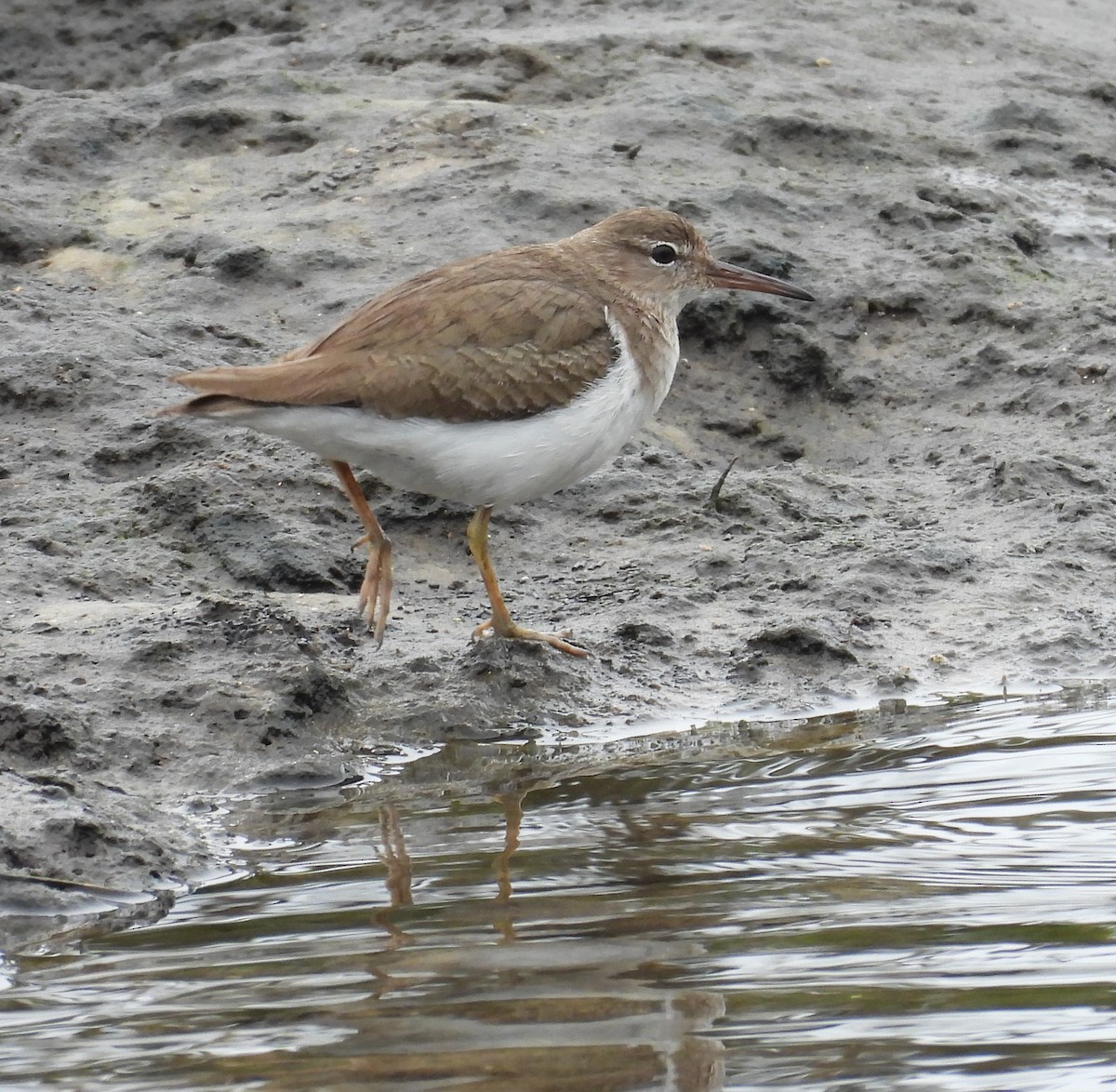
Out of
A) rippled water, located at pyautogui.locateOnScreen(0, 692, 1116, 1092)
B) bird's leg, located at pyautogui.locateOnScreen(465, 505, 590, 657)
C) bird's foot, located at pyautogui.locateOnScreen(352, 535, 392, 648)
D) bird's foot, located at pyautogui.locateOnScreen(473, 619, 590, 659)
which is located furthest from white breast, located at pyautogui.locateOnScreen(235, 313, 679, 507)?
rippled water, located at pyautogui.locateOnScreen(0, 692, 1116, 1092)

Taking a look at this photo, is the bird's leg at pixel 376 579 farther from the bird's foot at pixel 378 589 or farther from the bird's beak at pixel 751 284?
the bird's beak at pixel 751 284

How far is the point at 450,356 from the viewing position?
5.91m

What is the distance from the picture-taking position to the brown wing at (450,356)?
568 cm

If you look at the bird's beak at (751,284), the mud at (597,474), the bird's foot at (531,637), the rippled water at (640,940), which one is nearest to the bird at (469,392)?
the bird's foot at (531,637)

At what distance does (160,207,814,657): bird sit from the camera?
5.72 m

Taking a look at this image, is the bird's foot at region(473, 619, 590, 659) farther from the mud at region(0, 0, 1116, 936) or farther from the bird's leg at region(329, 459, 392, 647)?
the bird's leg at region(329, 459, 392, 647)

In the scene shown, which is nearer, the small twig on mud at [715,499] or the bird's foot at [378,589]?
the bird's foot at [378,589]

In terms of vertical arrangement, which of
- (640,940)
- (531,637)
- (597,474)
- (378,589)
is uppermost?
(640,940)

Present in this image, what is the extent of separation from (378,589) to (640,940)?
2422mm

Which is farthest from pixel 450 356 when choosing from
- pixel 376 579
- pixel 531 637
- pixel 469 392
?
pixel 531 637

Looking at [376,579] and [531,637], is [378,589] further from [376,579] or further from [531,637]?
[531,637]

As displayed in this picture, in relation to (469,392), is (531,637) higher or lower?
lower

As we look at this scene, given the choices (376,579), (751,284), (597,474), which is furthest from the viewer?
(597,474)

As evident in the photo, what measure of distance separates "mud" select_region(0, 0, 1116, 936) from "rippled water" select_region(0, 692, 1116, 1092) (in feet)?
1.63
